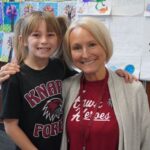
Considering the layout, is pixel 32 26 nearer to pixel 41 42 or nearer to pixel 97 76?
pixel 41 42

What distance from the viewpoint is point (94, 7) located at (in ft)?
6.43

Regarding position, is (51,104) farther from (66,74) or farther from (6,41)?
(6,41)

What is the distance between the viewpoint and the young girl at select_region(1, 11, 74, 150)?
1337 millimetres

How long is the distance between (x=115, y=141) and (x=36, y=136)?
37 cm

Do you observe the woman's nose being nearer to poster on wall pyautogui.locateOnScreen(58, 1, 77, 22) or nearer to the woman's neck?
the woman's neck

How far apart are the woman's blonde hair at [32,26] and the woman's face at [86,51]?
6.0 inches

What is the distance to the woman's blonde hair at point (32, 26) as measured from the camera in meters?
1.40

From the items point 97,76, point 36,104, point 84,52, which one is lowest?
point 36,104

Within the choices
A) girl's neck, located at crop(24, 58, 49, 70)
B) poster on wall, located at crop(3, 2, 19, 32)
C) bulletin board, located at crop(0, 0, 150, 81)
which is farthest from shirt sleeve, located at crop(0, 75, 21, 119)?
poster on wall, located at crop(3, 2, 19, 32)

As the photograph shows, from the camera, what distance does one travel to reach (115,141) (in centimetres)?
130

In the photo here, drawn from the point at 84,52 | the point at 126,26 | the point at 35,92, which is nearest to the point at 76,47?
the point at 84,52

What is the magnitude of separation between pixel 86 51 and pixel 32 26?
305 millimetres

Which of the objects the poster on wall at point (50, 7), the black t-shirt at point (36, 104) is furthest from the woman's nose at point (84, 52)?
the poster on wall at point (50, 7)

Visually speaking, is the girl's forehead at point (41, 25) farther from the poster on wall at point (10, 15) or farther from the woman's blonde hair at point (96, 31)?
the poster on wall at point (10, 15)
